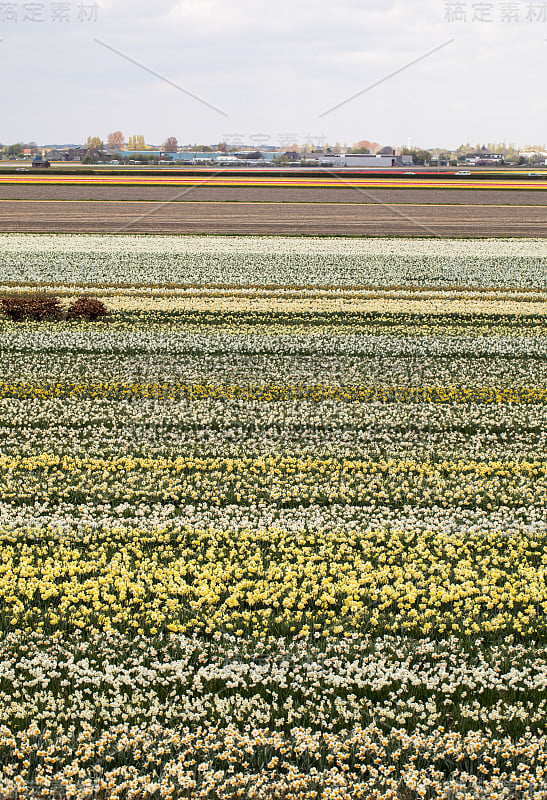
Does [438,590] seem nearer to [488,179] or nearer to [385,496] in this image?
[385,496]

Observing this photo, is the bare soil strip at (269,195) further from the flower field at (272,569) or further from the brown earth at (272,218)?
the flower field at (272,569)

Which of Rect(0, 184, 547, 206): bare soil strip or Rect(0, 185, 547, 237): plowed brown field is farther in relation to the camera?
Rect(0, 184, 547, 206): bare soil strip

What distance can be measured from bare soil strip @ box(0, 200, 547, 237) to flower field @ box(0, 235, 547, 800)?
37.5 meters

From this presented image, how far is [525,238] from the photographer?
191 ft

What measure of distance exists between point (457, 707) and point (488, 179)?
123991 mm

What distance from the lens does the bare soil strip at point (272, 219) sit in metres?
60.1

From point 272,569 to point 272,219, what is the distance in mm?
59344

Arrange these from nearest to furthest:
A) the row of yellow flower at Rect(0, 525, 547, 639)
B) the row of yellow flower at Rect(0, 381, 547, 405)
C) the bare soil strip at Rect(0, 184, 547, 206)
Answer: the row of yellow flower at Rect(0, 525, 547, 639), the row of yellow flower at Rect(0, 381, 547, 405), the bare soil strip at Rect(0, 184, 547, 206)

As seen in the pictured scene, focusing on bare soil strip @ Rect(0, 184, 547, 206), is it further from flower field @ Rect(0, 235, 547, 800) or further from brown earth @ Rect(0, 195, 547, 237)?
flower field @ Rect(0, 235, 547, 800)

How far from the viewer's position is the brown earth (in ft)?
198

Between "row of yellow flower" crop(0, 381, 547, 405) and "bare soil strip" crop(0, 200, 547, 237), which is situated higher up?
"bare soil strip" crop(0, 200, 547, 237)

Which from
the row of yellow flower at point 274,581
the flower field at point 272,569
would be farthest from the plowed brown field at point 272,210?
the row of yellow flower at point 274,581

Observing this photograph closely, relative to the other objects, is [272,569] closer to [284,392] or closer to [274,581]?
[274,581]

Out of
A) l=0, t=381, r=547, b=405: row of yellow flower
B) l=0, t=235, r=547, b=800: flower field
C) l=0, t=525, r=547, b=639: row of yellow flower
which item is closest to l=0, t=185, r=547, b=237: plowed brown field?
l=0, t=235, r=547, b=800: flower field
